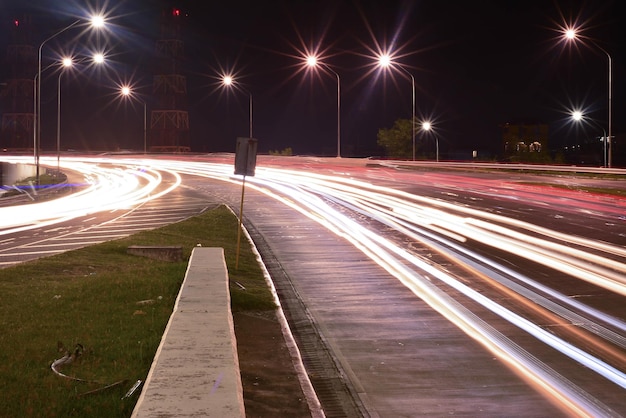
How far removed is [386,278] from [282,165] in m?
48.9

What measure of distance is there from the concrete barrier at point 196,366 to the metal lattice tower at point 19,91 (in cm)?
9675

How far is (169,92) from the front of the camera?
96062 mm

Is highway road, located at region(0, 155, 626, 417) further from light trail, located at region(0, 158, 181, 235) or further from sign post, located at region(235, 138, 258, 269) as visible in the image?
sign post, located at region(235, 138, 258, 269)

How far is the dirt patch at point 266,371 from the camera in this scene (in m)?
7.50

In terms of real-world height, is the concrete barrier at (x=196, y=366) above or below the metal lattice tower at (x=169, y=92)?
below

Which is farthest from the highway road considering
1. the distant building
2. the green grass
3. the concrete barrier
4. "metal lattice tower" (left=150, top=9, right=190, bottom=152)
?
the distant building

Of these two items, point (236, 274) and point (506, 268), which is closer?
point (236, 274)

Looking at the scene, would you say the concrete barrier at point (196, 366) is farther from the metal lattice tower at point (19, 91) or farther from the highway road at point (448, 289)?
the metal lattice tower at point (19, 91)

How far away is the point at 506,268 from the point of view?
672 inches

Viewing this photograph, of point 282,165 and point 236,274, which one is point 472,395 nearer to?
point 236,274

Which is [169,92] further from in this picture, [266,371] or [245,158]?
[266,371]

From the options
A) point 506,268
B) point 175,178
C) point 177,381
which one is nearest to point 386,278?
point 506,268

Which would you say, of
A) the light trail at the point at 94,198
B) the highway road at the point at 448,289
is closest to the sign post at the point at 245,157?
the highway road at the point at 448,289

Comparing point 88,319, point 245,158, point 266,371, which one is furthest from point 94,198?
point 266,371
